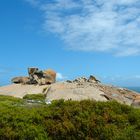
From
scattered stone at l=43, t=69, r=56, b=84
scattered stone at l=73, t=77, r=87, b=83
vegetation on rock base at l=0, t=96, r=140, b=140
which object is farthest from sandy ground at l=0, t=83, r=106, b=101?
vegetation on rock base at l=0, t=96, r=140, b=140

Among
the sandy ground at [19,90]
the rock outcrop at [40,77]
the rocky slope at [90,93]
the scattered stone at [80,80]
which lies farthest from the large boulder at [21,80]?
the scattered stone at [80,80]

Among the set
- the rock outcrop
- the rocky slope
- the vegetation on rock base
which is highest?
the rock outcrop

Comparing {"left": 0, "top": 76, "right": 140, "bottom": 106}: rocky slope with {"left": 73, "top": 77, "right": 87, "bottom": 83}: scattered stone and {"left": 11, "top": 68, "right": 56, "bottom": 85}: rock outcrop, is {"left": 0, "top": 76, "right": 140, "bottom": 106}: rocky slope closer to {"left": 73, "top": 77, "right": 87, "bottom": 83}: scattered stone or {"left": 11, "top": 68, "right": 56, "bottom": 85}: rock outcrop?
{"left": 73, "top": 77, "right": 87, "bottom": 83}: scattered stone

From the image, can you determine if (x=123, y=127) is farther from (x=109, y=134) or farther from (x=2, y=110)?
(x=2, y=110)

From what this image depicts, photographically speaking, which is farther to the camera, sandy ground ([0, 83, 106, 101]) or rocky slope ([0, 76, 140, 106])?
rocky slope ([0, 76, 140, 106])

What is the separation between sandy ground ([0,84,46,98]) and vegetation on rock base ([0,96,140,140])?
27844mm

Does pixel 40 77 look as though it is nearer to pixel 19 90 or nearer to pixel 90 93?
pixel 19 90

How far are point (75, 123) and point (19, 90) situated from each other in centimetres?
3161

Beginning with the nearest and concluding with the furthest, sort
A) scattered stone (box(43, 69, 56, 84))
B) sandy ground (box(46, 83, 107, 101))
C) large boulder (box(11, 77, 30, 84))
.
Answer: sandy ground (box(46, 83, 107, 101))
scattered stone (box(43, 69, 56, 84))
large boulder (box(11, 77, 30, 84))

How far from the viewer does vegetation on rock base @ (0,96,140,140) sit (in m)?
12.0

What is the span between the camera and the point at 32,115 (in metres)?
12.9

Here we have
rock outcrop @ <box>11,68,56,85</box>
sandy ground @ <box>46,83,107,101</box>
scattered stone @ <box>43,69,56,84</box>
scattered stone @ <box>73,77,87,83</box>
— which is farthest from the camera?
scattered stone @ <box>43,69,56,84</box>

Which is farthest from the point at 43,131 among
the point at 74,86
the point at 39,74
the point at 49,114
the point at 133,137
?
the point at 39,74

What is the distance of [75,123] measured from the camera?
12352 millimetres
